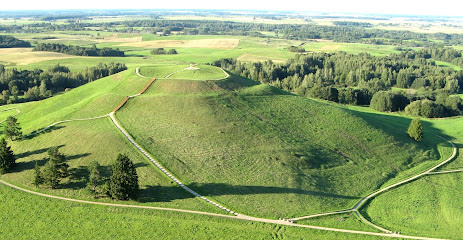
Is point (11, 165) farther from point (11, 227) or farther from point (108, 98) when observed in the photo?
point (108, 98)

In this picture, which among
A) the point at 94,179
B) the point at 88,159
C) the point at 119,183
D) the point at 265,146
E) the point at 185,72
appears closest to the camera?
the point at 119,183

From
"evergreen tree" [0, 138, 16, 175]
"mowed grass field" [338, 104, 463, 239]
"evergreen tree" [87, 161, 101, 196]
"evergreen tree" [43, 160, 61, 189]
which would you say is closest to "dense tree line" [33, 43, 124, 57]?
"evergreen tree" [0, 138, 16, 175]

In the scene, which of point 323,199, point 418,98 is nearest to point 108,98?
point 323,199

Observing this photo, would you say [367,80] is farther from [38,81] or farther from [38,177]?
[38,177]

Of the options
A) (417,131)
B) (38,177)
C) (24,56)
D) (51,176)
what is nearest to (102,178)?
(51,176)

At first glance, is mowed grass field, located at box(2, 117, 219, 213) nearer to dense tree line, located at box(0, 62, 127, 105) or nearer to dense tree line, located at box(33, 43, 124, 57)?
dense tree line, located at box(0, 62, 127, 105)

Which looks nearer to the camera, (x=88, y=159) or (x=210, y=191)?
(x=210, y=191)
